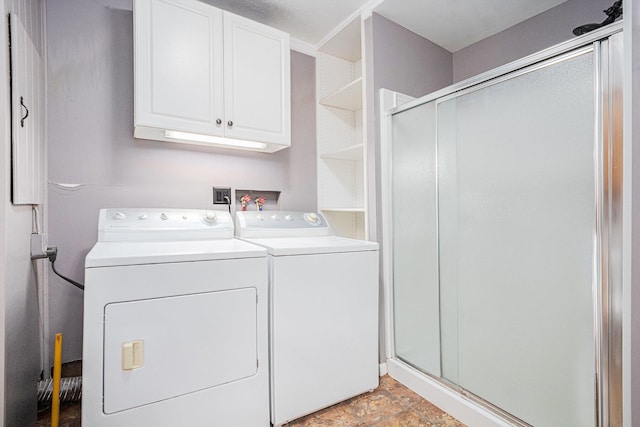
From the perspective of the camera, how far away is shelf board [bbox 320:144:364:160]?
7.28 ft

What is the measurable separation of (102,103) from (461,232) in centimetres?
213

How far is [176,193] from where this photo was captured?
6.41 feet

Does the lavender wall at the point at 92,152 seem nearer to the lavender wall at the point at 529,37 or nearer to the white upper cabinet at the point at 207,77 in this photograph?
the white upper cabinet at the point at 207,77

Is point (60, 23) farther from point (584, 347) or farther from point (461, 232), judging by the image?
point (584, 347)

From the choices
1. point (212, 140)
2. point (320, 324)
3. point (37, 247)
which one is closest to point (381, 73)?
point (212, 140)

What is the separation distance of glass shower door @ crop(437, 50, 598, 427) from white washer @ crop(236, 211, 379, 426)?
42 cm

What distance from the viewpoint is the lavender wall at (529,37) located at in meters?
1.85

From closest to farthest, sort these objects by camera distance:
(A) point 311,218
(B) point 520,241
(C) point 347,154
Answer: (B) point 520,241 → (A) point 311,218 → (C) point 347,154

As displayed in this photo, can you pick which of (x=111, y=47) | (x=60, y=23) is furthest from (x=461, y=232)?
(x=60, y=23)

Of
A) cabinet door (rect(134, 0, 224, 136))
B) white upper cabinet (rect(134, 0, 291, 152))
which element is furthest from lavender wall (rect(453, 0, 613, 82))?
cabinet door (rect(134, 0, 224, 136))

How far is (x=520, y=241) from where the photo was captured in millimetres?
1286

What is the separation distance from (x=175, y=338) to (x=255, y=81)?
4.96ft

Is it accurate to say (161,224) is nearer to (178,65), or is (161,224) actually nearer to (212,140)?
(212,140)

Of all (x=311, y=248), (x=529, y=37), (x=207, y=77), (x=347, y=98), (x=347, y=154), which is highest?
(x=529, y=37)
